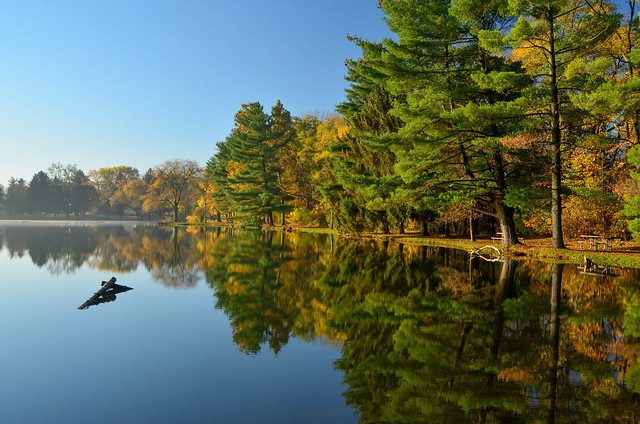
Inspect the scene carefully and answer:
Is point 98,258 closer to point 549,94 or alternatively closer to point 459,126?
point 459,126

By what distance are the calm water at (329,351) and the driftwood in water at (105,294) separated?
0.27m

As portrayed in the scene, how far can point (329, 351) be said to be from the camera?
7.49 metres

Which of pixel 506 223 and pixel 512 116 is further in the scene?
pixel 506 223

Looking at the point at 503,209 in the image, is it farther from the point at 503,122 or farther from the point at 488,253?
the point at 503,122

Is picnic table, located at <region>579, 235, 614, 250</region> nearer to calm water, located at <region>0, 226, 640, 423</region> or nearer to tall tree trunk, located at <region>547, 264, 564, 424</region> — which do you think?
calm water, located at <region>0, 226, 640, 423</region>

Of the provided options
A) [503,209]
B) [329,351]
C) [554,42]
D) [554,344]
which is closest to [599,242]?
[503,209]

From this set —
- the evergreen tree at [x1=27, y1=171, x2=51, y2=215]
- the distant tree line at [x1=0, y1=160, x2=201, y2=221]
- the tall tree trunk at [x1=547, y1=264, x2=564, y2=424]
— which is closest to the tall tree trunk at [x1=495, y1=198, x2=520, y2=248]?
the tall tree trunk at [x1=547, y1=264, x2=564, y2=424]

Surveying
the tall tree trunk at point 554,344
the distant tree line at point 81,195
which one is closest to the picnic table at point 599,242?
the tall tree trunk at point 554,344

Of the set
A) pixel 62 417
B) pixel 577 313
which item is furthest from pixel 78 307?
pixel 577 313

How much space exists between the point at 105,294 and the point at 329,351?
29.4ft

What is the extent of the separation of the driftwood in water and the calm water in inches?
10.8

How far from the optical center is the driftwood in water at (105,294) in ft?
38.6

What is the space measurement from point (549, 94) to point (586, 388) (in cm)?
1985

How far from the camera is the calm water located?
16.8ft
